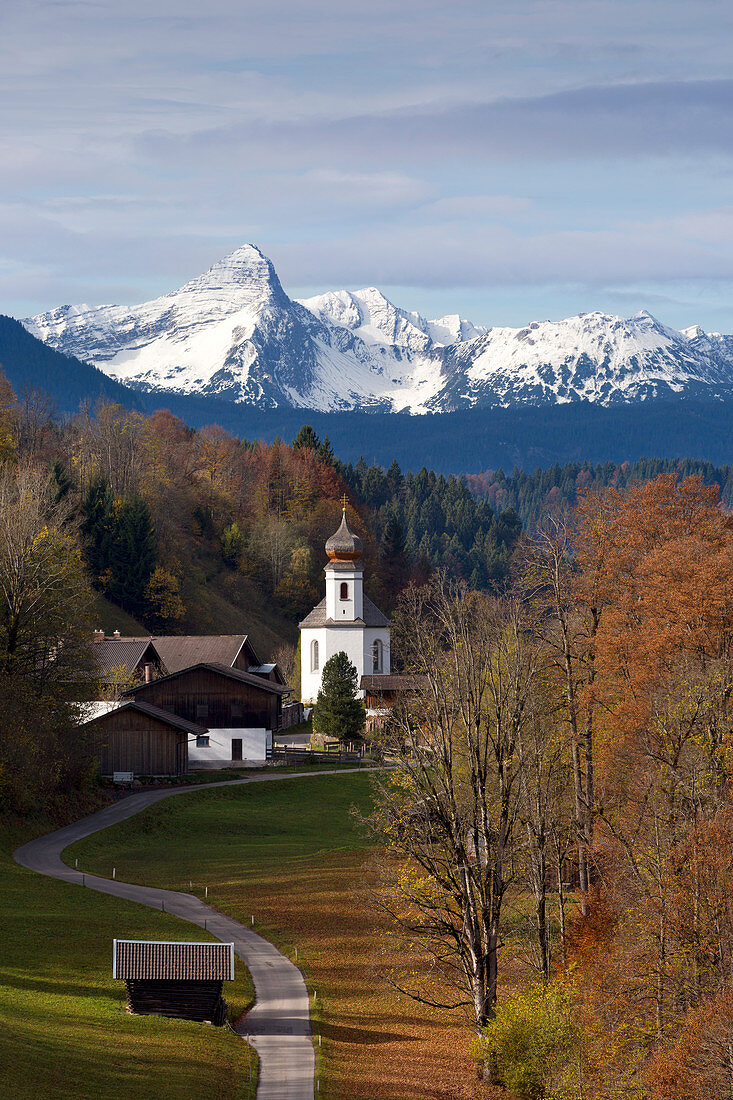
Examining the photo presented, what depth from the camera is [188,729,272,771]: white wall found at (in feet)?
247

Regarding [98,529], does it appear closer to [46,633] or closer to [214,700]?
[214,700]

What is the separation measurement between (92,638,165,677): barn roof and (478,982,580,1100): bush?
51.0 meters

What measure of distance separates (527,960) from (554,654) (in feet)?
35.7

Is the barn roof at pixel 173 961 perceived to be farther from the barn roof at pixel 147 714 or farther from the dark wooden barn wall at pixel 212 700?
the dark wooden barn wall at pixel 212 700

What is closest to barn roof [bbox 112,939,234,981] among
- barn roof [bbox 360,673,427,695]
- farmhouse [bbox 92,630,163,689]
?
farmhouse [bbox 92,630,163,689]

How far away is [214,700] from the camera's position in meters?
75.9

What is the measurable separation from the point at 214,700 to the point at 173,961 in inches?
1851

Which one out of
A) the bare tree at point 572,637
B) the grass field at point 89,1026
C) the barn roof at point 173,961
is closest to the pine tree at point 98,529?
the grass field at point 89,1026

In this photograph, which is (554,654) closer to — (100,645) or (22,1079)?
(22,1079)

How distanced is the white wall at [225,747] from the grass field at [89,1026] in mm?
36347

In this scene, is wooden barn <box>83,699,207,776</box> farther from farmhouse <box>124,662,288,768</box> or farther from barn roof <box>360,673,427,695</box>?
barn roof <box>360,673,427,695</box>

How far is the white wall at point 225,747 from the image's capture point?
7544 cm

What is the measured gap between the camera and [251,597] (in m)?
120

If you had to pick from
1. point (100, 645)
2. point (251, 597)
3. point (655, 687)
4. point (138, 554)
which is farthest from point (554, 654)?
point (251, 597)
